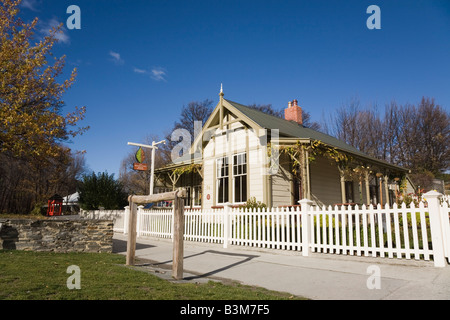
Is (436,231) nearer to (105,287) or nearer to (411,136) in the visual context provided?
(105,287)

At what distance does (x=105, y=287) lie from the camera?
4.31 m

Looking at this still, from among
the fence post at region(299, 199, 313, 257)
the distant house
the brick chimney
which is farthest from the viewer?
the brick chimney

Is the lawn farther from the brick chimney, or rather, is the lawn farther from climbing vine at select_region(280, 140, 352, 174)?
the brick chimney

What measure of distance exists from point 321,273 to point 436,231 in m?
2.27

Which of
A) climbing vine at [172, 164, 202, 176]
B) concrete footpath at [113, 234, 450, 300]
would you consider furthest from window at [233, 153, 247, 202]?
concrete footpath at [113, 234, 450, 300]

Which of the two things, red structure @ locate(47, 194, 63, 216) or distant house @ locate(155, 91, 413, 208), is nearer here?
distant house @ locate(155, 91, 413, 208)

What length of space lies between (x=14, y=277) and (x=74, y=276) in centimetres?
88

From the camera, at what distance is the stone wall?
8.02m

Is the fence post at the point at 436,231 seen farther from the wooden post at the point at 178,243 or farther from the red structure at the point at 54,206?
the red structure at the point at 54,206

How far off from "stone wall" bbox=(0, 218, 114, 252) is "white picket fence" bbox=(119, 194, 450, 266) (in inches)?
133

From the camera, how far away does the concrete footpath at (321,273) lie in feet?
13.8
